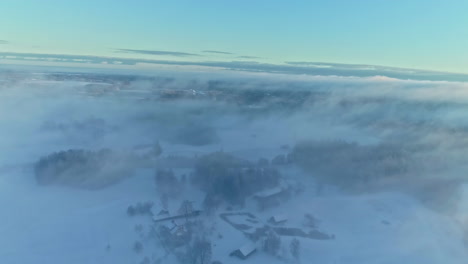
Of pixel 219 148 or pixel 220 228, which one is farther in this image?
pixel 219 148

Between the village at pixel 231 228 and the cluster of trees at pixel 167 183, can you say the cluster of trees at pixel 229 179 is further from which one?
the cluster of trees at pixel 167 183

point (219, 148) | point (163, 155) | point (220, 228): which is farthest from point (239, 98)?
point (220, 228)

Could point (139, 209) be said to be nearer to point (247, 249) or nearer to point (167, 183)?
point (167, 183)

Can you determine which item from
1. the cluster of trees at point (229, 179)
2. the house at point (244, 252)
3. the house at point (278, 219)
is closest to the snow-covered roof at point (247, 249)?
the house at point (244, 252)

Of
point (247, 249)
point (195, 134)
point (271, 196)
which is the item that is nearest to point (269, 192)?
point (271, 196)

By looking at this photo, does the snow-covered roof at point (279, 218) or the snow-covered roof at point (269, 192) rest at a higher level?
the snow-covered roof at point (269, 192)

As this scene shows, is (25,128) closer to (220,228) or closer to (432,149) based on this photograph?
(220,228)
